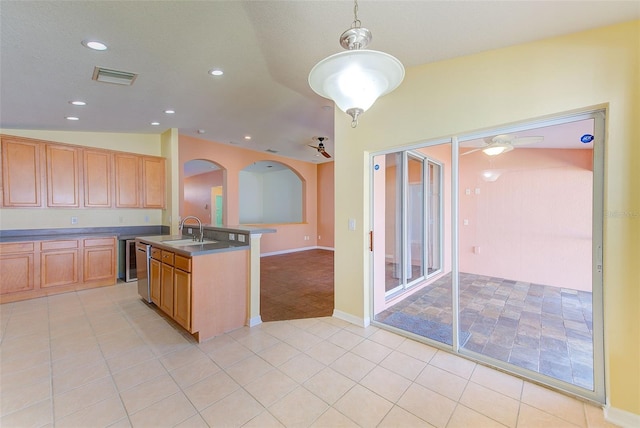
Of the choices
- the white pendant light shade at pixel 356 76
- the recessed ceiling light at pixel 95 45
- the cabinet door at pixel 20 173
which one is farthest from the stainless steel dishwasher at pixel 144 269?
the white pendant light shade at pixel 356 76

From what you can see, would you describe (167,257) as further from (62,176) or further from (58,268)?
(62,176)

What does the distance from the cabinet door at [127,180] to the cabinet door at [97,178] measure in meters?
0.13

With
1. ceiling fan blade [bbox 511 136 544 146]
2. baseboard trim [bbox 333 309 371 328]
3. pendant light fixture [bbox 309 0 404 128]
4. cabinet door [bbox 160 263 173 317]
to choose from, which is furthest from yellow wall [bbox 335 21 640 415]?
cabinet door [bbox 160 263 173 317]

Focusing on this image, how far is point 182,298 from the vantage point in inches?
106

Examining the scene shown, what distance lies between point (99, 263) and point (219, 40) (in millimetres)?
4203

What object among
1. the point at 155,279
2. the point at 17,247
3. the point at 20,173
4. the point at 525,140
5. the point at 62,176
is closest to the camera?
the point at 525,140

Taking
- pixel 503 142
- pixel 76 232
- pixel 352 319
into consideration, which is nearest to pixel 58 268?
pixel 76 232

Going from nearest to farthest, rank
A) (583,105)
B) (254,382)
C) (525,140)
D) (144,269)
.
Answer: (583,105), (254,382), (525,140), (144,269)

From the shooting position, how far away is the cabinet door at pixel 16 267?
142 inches

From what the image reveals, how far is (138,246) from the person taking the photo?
367cm

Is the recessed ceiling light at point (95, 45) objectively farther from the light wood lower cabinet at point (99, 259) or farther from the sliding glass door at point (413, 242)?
the light wood lower cabinet at point (99, 259)

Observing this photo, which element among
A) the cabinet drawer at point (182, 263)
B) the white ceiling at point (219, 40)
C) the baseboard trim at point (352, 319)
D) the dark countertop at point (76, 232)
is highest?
the white ceiling at point (219, 40)

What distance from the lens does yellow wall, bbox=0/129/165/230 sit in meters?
4.06

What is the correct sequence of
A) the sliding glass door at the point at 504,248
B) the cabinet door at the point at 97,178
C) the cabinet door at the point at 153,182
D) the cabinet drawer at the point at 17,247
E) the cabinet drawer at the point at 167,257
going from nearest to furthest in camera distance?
1. the sliding glass door at the point at 504,248
2. the cabinet drawer at the point at 167,257
3. the cabinet drawer at the point at 17,247
4. the cabinet door at the point at 97,178
5. the cabinet door at the point at 153,182
